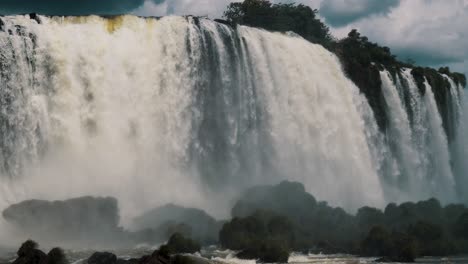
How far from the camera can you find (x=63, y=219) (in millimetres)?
25234

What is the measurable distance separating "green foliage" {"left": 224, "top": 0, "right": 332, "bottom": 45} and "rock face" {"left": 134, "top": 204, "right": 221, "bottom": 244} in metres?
26.3

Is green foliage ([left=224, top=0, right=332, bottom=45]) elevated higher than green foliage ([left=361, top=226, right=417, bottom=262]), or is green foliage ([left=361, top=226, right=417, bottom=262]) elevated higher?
green foliage ([left=224, top=0, right=332, bottom=45])

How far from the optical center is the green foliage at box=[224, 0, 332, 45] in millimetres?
53812

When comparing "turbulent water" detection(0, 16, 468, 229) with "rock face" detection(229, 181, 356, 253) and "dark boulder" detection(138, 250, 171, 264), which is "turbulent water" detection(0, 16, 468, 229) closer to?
"rock face" detection(229, 181, 356, 253)

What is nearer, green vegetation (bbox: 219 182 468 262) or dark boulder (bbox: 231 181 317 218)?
green vegetation (bbox: 219 182 468 262)

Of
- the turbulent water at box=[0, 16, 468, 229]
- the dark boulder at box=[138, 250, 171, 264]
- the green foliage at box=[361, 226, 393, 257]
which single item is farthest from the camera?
the turbulent water at box=[0, 16, 468, 229]

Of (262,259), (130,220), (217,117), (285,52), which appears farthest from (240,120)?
(262,259)

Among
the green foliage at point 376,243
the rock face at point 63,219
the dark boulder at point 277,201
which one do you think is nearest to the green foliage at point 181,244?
the rock face at point 63,219

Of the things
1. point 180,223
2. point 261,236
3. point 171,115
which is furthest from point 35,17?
point 261,236

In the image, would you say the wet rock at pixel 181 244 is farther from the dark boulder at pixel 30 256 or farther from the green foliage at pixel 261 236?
the dark boulder at pixel 30 256

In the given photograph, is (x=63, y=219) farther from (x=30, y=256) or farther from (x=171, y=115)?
(x=171, y=115)

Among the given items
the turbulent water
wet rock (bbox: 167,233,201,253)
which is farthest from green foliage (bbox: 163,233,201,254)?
the turbulent water

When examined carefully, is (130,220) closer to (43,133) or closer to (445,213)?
(43,133)

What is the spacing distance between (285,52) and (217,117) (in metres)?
6.50
